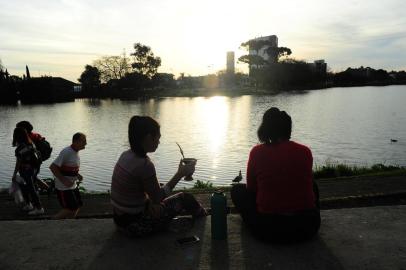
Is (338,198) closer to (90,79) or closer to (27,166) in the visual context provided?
(27,166)

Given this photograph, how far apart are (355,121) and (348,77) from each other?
152 metres

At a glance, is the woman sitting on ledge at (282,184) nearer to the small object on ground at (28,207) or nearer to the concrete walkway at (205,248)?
the concrete walkway at (205,248)

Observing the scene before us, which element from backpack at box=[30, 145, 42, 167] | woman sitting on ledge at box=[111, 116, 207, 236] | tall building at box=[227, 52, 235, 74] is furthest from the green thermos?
tall building at box=[227, 52, 235, 74]

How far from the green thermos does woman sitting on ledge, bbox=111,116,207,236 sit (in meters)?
0.40

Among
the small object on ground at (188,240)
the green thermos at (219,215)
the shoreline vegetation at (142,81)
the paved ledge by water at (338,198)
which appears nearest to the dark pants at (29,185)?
the paved ledge by water at (338,198)

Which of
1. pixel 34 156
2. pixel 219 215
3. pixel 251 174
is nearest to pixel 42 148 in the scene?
pixel 34 156

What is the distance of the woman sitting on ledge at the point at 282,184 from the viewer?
4.05 m

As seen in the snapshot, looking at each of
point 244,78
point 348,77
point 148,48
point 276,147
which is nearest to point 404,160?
point 276,147

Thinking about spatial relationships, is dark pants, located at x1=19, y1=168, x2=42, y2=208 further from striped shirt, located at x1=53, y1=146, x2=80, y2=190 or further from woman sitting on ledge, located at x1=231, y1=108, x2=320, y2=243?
woman sitting on ledge, located at x1=231, y1=108, x2=320, y2=243

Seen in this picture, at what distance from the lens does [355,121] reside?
111 feet

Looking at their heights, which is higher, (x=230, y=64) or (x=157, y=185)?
(x=230, y=64)

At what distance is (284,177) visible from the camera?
4023 mm

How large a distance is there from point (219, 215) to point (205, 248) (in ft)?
1.21

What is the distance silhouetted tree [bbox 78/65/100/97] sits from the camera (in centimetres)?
11352
